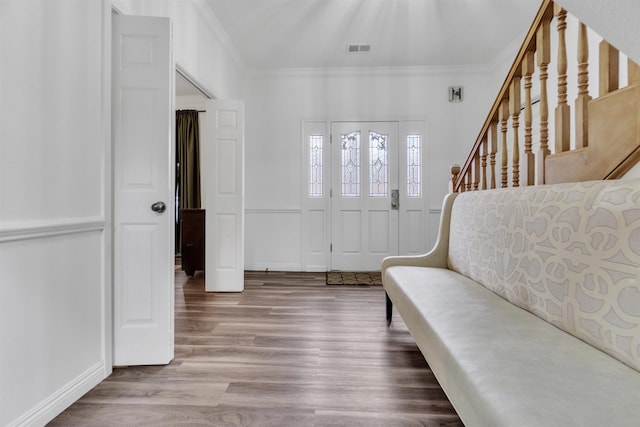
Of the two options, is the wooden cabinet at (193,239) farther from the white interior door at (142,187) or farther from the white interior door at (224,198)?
the white interior door at (142,187)

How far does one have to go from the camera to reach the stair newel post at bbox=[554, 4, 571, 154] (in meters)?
1.59

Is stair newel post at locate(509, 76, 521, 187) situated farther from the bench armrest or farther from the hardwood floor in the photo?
the hardwood floor

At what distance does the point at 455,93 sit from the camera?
14.5 ft

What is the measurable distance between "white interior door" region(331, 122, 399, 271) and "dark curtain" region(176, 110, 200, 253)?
2646 mm

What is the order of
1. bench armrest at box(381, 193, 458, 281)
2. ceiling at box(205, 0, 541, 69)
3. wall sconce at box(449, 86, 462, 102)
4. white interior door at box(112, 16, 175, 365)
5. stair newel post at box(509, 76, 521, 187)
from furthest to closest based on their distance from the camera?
wall sconce at box(449, 86, 462, 102) < ceiling at box(205, 0, 541, 69) < bench armrest at box(381, 193, 458, 281) < stair newel post at box(509, 76, 521, 187) < white interior door at box(112, 16, 175, 365)

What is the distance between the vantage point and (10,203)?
3.95 feet

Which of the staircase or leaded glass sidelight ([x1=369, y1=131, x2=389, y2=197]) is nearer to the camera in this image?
the staircase

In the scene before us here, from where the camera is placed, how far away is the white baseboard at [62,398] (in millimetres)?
1285

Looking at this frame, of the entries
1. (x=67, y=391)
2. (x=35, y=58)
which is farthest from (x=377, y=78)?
(x=67, y=391)

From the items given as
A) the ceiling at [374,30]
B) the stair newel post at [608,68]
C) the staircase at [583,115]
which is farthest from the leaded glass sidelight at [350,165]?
the stair newel post at [608,68]

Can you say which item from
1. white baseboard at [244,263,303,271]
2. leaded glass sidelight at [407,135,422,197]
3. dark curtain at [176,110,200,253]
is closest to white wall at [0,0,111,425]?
white baseboard at [244,263,303,271]

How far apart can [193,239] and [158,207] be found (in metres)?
2.38

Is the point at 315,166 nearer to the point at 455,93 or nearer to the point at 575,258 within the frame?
the point at 455,93

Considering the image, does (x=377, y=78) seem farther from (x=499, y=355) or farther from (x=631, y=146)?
(x=499, y=355)
